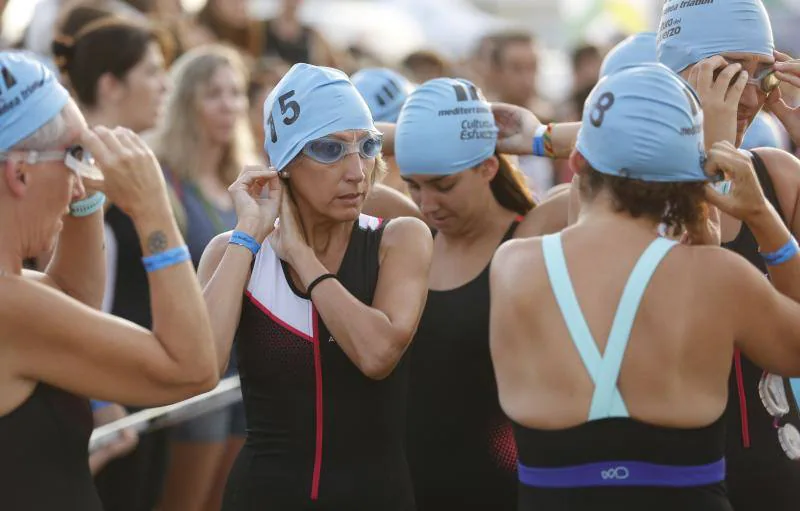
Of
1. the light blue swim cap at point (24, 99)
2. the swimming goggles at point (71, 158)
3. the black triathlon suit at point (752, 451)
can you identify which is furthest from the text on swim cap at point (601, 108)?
the light blue swim cap at point (24, 99)

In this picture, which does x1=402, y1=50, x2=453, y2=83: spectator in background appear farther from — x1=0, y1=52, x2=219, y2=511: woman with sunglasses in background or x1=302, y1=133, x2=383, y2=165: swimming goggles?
x1=0, y1=52, x2=219, y2=511: woman with sunglasses in background

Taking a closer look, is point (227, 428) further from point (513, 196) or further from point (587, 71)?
point (587, 71)

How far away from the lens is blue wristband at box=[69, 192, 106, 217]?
3.63m

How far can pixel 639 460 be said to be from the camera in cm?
312

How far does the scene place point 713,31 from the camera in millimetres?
4027

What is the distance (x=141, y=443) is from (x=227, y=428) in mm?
689

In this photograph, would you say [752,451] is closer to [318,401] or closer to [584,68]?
[318,401]

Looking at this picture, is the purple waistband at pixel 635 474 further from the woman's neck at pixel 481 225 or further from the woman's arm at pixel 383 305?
the woman's neck at pixel 481 225

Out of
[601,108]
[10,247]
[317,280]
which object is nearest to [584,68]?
[317,280]

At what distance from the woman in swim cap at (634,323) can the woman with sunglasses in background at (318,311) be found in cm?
71

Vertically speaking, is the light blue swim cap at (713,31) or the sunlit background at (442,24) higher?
the light blue swim cap at (713,31)

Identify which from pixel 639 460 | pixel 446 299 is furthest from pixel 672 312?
pixel 446 299

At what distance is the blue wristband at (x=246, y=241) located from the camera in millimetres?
3908

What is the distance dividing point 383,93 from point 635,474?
3.67 m
